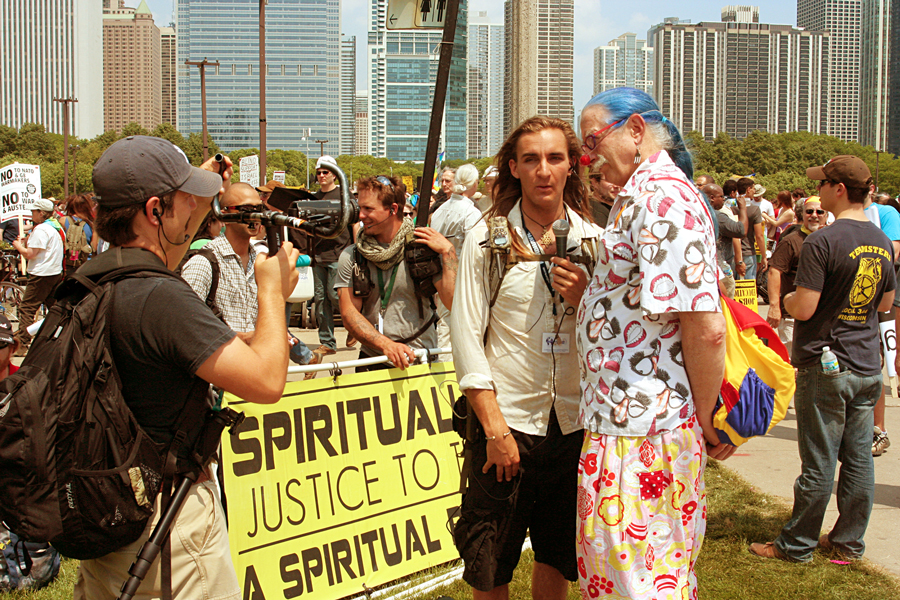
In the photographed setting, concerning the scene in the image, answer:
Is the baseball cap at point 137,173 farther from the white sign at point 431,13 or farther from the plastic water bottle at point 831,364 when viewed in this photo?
the plastic water bottle at point 831,364

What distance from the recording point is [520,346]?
2.68m

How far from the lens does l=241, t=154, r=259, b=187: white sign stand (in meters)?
13.4

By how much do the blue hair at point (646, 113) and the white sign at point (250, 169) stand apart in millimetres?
11674

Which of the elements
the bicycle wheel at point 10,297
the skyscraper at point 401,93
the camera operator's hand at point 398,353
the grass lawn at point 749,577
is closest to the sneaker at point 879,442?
the grass lawn at point 749,577

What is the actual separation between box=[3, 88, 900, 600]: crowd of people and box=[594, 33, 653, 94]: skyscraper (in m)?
163

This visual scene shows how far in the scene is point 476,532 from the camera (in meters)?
2.68

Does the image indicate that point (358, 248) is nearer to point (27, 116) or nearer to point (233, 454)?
point (233, 454)

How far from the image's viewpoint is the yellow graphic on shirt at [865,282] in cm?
412

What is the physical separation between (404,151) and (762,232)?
18812 centimetres

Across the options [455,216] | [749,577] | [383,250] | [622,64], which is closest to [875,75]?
[622,64]

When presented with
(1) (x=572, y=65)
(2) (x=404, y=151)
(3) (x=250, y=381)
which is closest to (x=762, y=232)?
(3) (x=250, y=381)

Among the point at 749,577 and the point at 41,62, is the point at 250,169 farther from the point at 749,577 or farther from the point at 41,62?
the point at 41,62

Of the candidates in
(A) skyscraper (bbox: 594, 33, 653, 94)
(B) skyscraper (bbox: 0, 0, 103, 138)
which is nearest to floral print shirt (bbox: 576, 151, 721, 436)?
(A) skyscraper (bbox: 594, 33, 653, 94)

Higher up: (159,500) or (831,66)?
(831,66)
